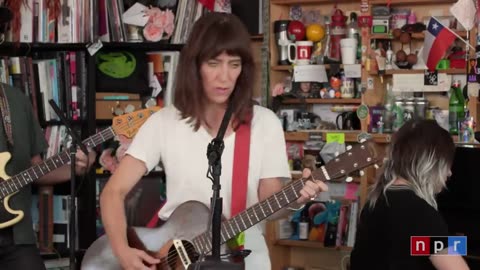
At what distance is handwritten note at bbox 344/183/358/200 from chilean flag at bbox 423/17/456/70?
37.7 inches

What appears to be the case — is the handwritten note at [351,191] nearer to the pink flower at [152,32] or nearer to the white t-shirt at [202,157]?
the pink flower at [152,32]

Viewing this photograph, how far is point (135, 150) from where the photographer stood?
2674 mm

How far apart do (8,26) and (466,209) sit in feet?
7.85

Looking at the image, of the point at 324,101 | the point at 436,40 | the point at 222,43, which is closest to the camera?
the point at 222,43

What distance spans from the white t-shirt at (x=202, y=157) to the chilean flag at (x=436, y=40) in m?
2.07

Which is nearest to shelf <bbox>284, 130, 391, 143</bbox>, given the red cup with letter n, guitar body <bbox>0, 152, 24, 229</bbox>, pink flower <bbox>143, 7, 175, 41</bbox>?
the red cup with letter n

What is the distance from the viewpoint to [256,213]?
260cm

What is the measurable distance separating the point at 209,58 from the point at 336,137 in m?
2.41

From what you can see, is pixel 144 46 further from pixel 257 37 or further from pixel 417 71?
pixel 417 71

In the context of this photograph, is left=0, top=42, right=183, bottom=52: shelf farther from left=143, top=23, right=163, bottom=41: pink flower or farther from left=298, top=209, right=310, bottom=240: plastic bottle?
left=298, top=209, right=310, bottom=240: plastic bottle

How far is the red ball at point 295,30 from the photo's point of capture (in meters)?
5.07

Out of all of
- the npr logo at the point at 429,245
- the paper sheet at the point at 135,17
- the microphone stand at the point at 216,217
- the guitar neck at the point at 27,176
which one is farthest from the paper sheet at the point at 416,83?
the microphone stand at the point at 216,217

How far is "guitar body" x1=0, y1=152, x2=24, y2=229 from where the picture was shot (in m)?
3.46

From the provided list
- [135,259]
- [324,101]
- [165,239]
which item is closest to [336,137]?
[324,101]
